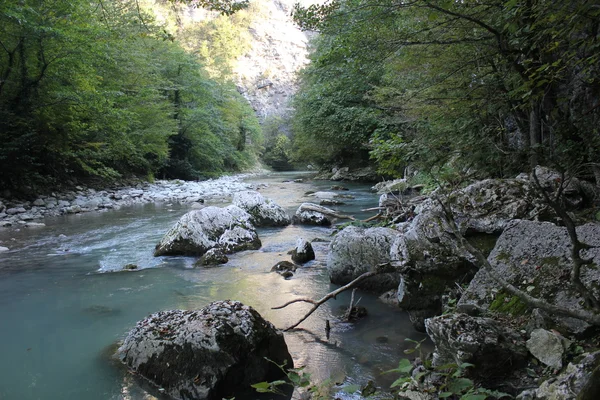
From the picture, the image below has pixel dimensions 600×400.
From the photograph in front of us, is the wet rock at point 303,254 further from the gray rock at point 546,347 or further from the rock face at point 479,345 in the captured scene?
the gray rock at point 546,347

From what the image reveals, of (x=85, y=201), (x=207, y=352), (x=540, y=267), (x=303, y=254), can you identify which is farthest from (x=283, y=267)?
(x=85, y=201)

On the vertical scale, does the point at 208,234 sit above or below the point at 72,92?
below

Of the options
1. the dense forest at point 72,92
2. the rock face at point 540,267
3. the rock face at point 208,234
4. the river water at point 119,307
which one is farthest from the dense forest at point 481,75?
the rock face at point 208,234

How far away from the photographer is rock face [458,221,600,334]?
95.4 inches

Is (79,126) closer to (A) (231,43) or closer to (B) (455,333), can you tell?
(B) (455,333)

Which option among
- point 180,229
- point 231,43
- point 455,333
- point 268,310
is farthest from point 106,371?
point 231,43

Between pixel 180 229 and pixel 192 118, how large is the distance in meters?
18.7

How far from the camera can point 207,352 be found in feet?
9.29

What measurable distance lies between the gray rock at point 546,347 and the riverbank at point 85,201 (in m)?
10.3

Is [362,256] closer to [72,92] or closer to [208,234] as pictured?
[208,234]

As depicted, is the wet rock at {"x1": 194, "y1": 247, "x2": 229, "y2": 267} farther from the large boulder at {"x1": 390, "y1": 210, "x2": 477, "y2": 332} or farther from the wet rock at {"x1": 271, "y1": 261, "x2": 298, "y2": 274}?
the large boulder at {"x1": 390, "y1": 210, "x2": 477, "y2": 332}

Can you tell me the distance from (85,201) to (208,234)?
7359 mm

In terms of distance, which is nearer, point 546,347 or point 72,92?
point 546,347

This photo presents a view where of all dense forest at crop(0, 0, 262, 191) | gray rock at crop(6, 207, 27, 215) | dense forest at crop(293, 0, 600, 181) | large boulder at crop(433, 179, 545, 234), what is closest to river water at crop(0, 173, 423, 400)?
large boulder at crop(433, 179, 545, 234)
